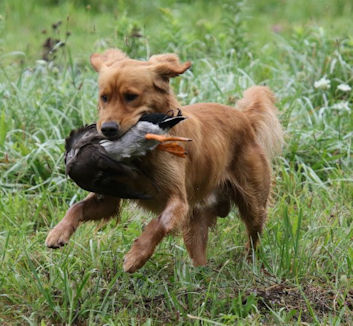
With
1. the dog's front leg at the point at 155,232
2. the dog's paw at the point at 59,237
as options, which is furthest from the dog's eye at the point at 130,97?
the dog's paw at the point at 59,237

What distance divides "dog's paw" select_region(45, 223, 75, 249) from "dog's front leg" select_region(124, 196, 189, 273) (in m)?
0.37

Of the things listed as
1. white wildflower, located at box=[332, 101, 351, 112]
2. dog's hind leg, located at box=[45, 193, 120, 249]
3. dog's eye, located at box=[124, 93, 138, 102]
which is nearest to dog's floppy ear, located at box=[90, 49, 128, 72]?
dog's eye, located at box=[124, 93, 138, 102]

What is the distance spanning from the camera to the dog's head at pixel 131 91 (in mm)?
4320

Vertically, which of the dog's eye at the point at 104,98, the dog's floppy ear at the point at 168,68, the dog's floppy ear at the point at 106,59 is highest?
the dog's floppy ear at the point at 168,68

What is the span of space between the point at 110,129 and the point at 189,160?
89cm

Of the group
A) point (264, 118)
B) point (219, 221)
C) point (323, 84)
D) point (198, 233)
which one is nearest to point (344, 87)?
point (323, 84)

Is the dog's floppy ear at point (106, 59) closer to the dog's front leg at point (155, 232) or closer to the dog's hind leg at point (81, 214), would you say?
the dog's hind leg at point (81, 214)

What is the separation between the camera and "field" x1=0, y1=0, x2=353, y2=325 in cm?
448

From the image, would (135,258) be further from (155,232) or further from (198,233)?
(198,233)

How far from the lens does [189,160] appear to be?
5.02 metres

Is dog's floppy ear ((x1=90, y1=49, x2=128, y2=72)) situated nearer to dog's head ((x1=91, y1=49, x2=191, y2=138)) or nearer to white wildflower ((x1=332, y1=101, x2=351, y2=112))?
dog's head ((x1=91, y1=49, x2=191, y2=138))

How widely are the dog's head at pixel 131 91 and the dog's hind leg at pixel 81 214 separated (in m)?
0.57

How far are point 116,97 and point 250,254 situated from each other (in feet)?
5.49

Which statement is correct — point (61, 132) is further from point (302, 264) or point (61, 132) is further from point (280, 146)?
point (302, 264)
